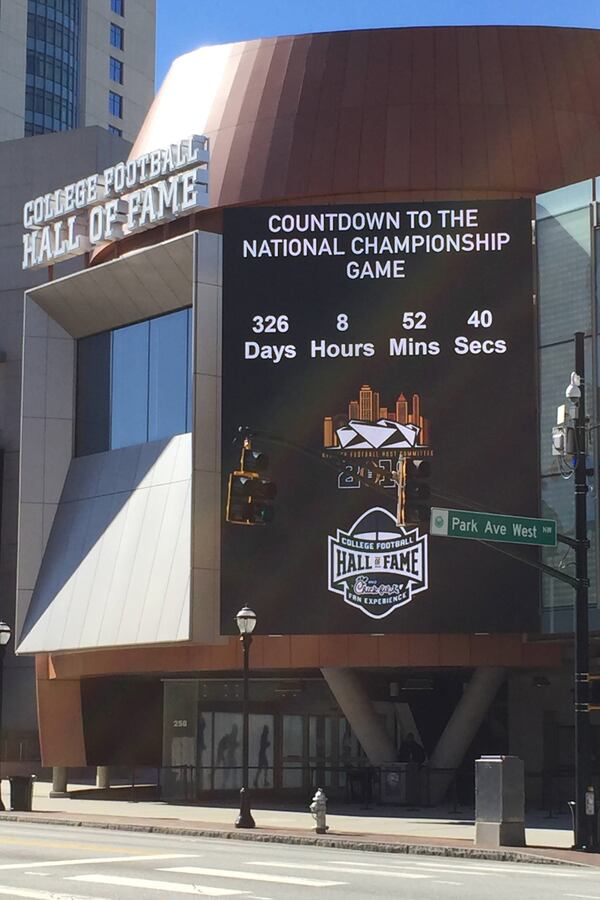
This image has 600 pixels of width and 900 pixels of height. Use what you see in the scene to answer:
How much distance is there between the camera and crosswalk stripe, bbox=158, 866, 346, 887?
781 inches

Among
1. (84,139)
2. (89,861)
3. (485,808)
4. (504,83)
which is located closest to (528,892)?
(89,861)

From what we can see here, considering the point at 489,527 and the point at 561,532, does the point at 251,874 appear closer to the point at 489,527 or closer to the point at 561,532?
the point at 489,527

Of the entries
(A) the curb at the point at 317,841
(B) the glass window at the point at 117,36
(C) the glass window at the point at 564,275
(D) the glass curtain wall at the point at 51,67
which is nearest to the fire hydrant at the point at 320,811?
(A) the curb at the point at 317,841

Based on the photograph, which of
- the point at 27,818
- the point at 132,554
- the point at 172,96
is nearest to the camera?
the point at 27,818

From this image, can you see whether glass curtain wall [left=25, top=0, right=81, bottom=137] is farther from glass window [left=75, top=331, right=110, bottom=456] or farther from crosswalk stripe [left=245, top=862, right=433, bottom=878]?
crosswalk stripe [left=245, top=862, right=433, bottom=878]

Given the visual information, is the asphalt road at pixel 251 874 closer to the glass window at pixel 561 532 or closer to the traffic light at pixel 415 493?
the traffic light at pixel 415 493

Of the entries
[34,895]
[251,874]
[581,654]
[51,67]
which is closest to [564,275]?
[581,654]

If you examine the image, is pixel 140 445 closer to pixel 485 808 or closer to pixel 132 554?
pixel 132 554

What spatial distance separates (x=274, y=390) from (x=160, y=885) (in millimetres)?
24067

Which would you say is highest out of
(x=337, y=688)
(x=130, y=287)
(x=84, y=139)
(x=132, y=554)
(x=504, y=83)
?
(x=84, y=139)

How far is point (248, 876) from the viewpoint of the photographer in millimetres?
20828

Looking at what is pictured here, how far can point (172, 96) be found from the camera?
49.0m

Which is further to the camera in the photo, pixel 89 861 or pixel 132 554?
pixel 132 554

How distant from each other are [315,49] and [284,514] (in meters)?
14.4
